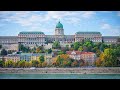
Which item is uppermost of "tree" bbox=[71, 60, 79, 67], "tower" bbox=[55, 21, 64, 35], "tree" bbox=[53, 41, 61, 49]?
"tower" bbox=[55, 21, 64, 35]

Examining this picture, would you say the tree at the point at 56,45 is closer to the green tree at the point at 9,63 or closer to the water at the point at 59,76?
the water at the point at 59,76

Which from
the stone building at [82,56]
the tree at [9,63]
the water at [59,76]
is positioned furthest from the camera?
the stone building at [82,56]

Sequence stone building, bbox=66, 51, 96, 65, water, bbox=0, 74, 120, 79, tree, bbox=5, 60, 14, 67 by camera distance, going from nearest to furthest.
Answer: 1. water, bbox=0, 74, 120, 79
2. tree, bbox=5, 60, 14, 67
3. stone building, bbox=66, 51, 96, 65

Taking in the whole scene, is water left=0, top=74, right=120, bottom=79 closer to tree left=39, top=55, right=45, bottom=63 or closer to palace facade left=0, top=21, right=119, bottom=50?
tree left=39, top=55, right=45, bottom=63

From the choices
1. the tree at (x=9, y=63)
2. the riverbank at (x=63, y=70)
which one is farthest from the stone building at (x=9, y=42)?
the riverbank at (x=63, y=70)

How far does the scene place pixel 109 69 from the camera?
473 centimetres

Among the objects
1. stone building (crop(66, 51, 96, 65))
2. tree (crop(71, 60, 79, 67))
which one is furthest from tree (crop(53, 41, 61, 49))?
tree (crop(71, 60, 79, 67))

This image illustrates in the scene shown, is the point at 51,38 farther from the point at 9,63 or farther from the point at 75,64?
the point at 9,63

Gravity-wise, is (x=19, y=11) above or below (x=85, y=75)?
above
